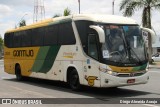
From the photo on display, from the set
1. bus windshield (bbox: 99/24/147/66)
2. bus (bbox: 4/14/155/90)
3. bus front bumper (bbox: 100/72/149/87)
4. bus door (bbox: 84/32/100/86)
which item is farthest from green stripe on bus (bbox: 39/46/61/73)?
bus front bumper (bbox: 100/72/149/87)

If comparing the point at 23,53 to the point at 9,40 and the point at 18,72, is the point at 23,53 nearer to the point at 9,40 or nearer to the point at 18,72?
the point at 18,72

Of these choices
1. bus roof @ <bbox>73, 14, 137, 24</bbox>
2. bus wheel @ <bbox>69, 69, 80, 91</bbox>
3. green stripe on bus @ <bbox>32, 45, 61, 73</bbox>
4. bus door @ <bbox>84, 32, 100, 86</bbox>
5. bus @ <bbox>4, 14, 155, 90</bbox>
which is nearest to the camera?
bus @ <bbox>4, 14, 155, 90</bbox>

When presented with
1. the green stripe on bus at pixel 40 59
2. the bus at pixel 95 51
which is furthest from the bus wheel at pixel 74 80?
the green stripe on bus at pixel 40 59

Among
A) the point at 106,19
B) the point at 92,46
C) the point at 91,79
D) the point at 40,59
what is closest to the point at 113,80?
the point at 91,79

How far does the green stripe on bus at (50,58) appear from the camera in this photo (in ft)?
55.7

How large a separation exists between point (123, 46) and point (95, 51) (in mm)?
1041

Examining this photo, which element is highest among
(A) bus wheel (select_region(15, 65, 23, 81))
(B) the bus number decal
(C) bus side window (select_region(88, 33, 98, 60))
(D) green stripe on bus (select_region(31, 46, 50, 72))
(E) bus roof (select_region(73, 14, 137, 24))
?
(E) bus roof (select_region(73, 14, 137, 24))

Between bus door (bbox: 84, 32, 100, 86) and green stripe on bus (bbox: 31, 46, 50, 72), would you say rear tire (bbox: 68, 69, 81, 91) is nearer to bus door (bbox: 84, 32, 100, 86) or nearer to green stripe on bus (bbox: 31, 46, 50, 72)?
bus door (bbox: 84, 32, 100, 86)

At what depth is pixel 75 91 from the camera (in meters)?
15.4

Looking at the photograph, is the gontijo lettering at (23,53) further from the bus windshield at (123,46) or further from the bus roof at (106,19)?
the bus windshield at (123,46)

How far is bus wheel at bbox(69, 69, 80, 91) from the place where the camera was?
599 inches

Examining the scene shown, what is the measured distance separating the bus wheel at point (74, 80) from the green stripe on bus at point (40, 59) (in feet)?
8.42

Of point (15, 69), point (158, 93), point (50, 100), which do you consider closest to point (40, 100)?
point (50, 100)

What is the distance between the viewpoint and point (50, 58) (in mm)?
17453
